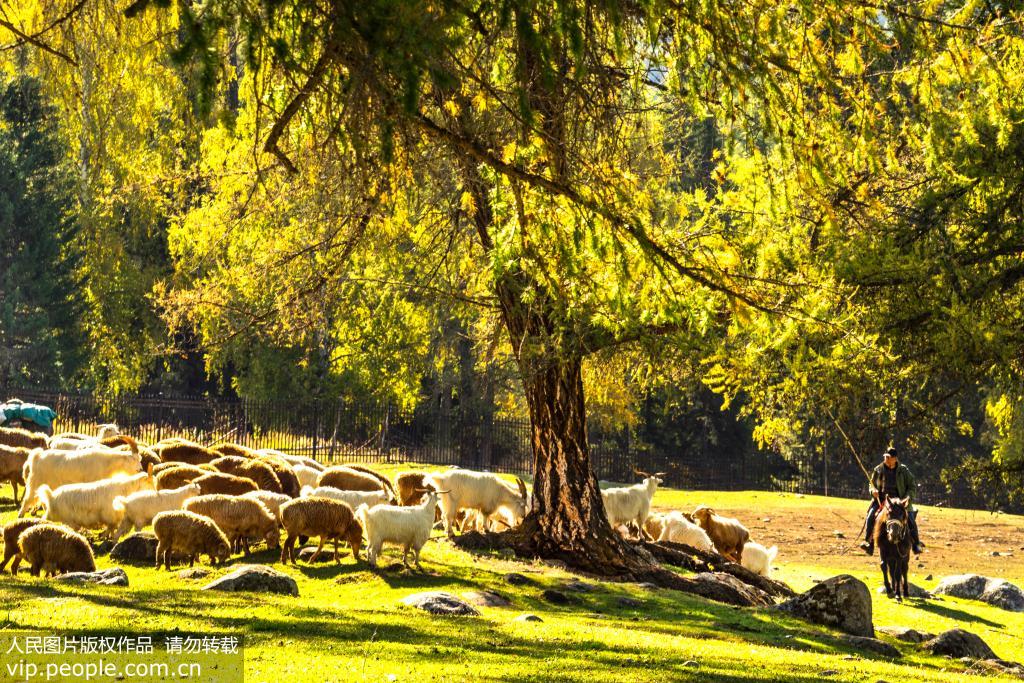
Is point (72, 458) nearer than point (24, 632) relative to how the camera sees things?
No

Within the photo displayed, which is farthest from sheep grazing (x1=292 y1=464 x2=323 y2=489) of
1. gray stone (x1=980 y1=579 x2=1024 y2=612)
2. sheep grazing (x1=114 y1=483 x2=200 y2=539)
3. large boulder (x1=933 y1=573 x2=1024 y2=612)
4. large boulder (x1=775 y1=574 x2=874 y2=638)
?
gray stone (x1=980 y1=579 x2=1024 y2=612)

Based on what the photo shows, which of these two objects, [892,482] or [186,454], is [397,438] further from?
[892,482]

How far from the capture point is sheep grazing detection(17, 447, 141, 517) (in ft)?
52.9

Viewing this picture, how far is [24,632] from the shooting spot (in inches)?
324

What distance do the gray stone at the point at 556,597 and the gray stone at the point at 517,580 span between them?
0.55 m

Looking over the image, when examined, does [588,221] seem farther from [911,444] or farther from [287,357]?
[287,357]

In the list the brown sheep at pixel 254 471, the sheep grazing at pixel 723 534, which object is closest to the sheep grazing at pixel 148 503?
the brown sheep at pixel 254 471

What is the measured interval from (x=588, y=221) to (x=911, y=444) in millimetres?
9555

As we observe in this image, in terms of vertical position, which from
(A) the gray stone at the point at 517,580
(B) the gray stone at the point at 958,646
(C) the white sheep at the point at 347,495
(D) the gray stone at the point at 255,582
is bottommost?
(B) the gray stone at the point at 958,646

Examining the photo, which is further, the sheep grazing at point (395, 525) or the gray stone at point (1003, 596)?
the gray stone at point (1003, 596)

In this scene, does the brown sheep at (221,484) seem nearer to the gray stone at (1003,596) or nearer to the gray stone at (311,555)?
the gray stone at (311,555)

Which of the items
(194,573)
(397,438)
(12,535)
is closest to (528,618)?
(194,573)

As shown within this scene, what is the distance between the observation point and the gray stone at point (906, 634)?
15.0 meters

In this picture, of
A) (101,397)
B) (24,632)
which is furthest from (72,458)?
(101,397)
